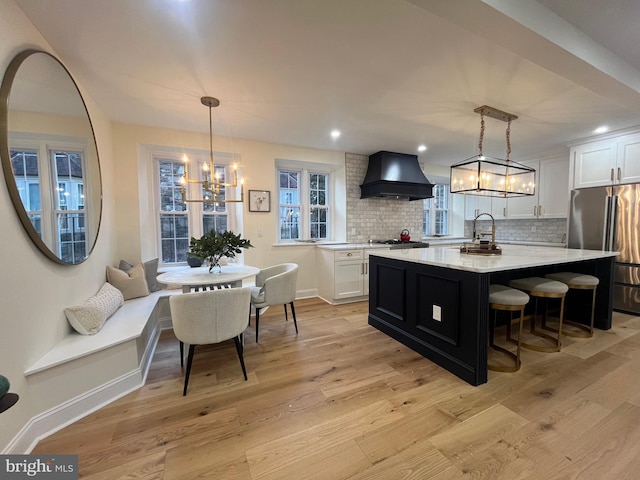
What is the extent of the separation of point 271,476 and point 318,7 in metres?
2.56

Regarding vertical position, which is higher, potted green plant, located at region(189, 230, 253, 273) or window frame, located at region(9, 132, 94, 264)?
window frame, located at region(9, 132, 94, 264)

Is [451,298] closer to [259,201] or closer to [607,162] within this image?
[259,201]

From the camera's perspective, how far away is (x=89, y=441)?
1.51 metres

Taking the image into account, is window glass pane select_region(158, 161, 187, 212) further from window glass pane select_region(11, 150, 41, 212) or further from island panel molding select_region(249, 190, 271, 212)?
window glass pane select_region(11, 150, 41, 212)

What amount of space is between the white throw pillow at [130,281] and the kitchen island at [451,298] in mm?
2674

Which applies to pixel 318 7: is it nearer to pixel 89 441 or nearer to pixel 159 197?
pixel 89 441

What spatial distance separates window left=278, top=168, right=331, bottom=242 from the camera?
14.7 ft

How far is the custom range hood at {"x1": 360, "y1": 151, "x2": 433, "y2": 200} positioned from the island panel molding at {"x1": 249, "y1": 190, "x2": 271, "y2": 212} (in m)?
1.74

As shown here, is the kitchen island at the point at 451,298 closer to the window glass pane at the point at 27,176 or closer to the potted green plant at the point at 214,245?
the potted green plant at the point at 214,245

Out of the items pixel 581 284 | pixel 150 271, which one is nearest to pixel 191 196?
pixel 150 271

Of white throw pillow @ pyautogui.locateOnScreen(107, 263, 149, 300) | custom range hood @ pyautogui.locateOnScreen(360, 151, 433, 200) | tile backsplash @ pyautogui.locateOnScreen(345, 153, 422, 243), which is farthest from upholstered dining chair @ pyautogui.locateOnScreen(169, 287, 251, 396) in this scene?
custom range hood @ pyautogui.locateOnScreen(360, 151, 433, 200)

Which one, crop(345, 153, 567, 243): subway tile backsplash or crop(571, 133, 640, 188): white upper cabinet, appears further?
crop(345, 153, 567, 243): subway tile backsplash

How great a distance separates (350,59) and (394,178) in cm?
268

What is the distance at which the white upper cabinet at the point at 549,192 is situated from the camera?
14.4ft
